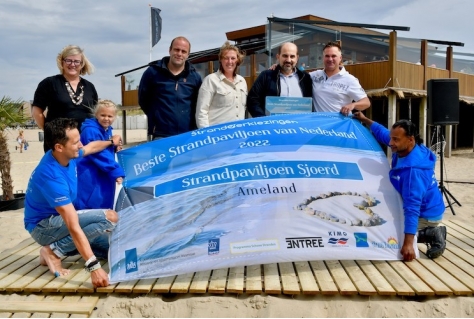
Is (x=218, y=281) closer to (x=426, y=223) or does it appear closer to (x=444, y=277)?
(x=444, y=277)

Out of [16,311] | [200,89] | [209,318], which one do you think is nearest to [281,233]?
[209,318]

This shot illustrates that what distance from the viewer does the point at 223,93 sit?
4.30 m

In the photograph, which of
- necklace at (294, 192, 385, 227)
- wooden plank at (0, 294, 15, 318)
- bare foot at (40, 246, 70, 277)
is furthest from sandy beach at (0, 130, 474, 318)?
necklace at (294, 192, 385, 227)

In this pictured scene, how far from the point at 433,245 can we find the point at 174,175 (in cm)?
236

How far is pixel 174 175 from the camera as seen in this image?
11.3ft

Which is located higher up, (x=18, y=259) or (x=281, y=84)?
(x=281, y=84)

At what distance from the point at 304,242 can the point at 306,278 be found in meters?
0.28

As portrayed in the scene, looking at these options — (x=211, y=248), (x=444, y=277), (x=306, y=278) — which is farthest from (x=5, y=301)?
(x=444, y=277)

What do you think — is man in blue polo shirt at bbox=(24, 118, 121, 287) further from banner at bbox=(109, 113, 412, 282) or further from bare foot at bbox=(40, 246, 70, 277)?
banner at bbox=(109, 113, 412, 282)

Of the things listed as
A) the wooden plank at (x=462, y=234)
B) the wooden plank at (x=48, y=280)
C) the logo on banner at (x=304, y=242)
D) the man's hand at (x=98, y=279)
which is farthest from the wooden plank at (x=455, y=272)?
the wooden plank at (x=48, y=280)

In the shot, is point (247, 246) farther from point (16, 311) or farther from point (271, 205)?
point (16, 311)

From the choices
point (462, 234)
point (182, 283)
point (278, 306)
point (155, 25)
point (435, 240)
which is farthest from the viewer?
point (155, 25)

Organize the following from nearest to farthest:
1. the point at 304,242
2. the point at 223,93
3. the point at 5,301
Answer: the point at 5,301 → the point at 304,242 → the point at 223,93

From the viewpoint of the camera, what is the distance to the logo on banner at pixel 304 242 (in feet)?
11.2
